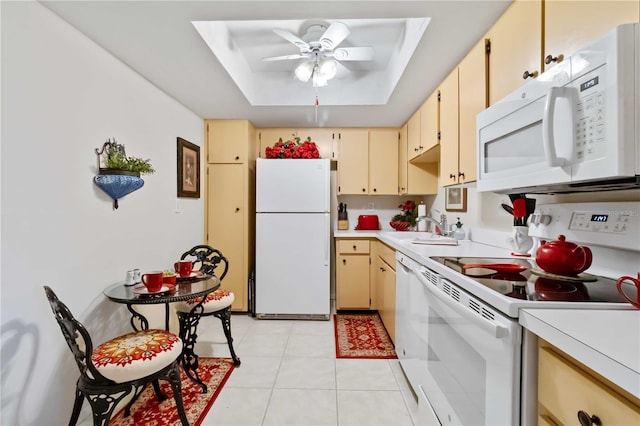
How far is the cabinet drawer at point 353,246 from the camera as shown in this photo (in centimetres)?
310

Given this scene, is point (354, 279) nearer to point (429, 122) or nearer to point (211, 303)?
point (211, 303)

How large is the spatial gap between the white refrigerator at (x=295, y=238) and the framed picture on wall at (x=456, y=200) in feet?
3.85

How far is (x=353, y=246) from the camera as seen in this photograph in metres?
3.11

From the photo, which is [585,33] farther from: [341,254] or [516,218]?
[341,254]

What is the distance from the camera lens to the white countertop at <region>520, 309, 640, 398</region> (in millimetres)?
500

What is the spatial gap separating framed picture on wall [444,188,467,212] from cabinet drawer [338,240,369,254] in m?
0.90

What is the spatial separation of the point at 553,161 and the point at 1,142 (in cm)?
205

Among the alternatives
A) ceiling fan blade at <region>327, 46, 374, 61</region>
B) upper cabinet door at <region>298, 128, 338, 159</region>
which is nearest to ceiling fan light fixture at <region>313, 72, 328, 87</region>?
ceiling fan blade at <region>327, 46, 374, 61</region>

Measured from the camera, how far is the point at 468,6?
137 cm

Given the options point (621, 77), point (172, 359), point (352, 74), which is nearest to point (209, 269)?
point (172, 359)

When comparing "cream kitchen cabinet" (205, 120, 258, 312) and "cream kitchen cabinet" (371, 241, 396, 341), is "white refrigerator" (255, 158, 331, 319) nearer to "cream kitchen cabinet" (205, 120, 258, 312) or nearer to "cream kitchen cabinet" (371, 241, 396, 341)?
"cream kitchen cabinet" (205, 120, 258, 312)

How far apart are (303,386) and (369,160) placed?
2402mm

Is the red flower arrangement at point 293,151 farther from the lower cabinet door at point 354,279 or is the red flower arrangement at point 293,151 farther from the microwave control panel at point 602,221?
the microwave control panel at point 602,221

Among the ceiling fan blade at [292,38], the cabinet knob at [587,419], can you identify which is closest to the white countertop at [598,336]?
the cabinet knob at [587,419]
